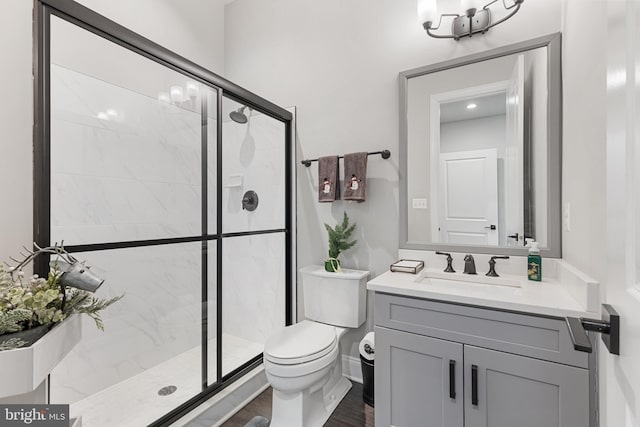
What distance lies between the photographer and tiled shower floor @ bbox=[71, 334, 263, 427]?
163 centimetres

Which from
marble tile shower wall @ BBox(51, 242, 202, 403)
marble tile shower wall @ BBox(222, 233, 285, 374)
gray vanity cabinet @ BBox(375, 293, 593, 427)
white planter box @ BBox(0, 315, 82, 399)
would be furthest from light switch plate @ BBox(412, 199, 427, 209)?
white planter box @ BBox(0, 315, 82, 399)

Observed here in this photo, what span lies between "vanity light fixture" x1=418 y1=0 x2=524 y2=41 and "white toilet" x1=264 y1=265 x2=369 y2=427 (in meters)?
1.53

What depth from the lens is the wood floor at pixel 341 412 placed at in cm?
164

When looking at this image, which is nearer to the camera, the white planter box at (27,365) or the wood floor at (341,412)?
the white planter box at (27,365)

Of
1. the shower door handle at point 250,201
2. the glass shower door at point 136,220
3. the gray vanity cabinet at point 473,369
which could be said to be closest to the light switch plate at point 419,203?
the gray vanity cabinet at point 473,369

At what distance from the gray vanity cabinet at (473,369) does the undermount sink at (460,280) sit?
31 centimetres

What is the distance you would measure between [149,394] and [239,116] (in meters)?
1.85

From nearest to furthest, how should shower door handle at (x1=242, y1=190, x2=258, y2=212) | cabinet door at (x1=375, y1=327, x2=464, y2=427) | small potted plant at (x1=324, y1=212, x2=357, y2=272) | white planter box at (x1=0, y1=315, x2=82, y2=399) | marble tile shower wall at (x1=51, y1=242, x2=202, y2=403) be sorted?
white planter box at (x1=0, y1=315, x2=82, y2=399) → cabinet door at (x1=375, y1=327, x2=464, y2=427) → marble tile shower wall at (x1=51, y1=242, x2=202, y2=403) → small potted plant at (x1=324, y1=212, x2=357, y2=272) → shower door handle at (x1=242, y1=190, x2=258, y2=212)

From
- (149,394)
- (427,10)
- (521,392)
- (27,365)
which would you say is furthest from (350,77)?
(149,394)

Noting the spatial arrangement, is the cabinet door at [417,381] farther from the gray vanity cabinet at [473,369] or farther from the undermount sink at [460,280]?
the undermount sink at [460,280]

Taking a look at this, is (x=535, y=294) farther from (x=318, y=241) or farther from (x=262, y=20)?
(x=262, y=20)

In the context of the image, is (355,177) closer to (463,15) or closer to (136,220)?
(463,15)

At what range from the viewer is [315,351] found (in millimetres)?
1537

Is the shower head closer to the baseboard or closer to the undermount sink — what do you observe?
the undermount sink
